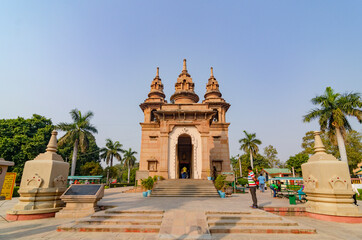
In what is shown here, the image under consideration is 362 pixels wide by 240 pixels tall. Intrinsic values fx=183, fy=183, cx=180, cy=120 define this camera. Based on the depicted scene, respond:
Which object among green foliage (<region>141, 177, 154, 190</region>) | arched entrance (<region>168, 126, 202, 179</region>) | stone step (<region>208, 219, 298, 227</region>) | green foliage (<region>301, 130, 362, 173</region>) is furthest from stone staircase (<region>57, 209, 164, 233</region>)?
green foliage (<region>301, 130, 362, 173</region>)

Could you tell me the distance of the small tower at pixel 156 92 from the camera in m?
33.6

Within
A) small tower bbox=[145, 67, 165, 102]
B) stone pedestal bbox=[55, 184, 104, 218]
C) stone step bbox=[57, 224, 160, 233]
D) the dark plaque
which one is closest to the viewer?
stone step bbox=[57, 224, 160, 233]

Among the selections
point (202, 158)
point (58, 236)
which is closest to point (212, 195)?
point (202, 158)

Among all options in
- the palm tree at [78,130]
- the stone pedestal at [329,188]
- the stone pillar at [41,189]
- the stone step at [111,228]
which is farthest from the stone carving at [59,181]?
the palm tree at [78,130]

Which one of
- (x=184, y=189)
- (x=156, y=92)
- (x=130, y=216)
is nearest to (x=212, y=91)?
(x=156, y=92)

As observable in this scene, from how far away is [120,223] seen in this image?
21.6 feet

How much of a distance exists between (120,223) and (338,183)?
30.5 ft

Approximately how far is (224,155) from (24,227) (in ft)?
80.3

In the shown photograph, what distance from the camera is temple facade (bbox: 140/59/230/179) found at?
19984 millimetres

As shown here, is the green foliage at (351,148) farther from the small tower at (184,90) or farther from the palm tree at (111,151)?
the palm tree at (111,151)

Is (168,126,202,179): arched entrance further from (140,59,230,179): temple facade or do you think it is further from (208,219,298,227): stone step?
(208,219,298,227): stone step

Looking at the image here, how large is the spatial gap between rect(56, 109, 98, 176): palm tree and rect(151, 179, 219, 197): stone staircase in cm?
1719

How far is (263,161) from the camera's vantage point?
2320 inches

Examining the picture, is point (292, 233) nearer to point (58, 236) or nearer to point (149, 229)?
point (149, 229)
